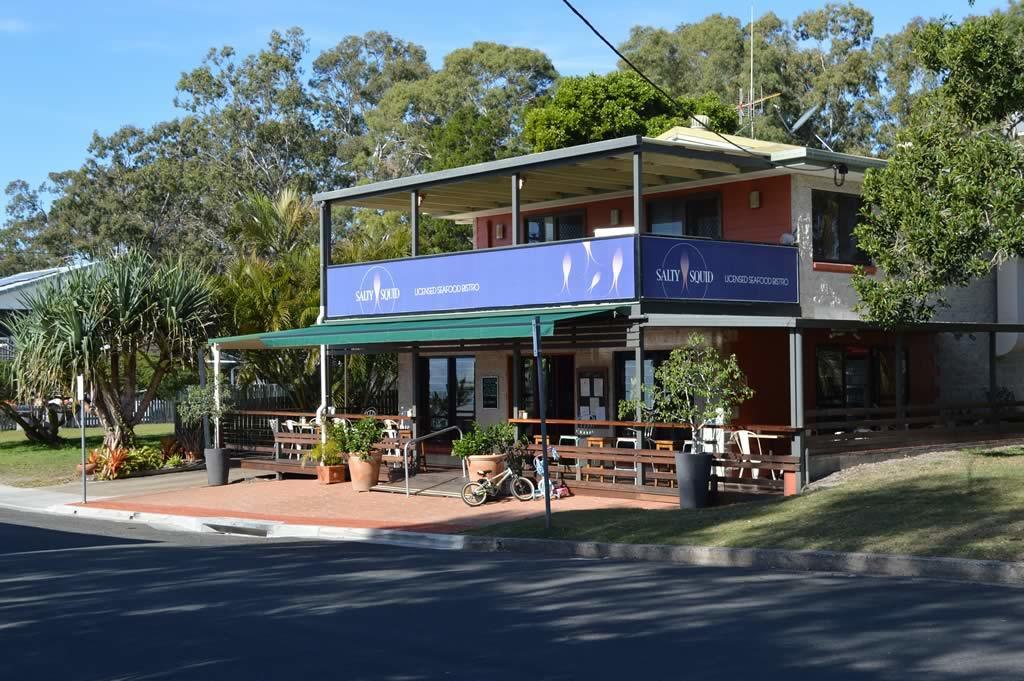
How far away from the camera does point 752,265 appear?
20938 mm

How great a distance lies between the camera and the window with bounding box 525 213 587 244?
25281 mm

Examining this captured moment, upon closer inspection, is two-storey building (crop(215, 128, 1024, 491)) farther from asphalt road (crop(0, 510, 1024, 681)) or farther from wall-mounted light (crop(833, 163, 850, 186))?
asphalt road (crop(0, 510, 1024, 681))

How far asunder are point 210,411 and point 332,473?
3643mm

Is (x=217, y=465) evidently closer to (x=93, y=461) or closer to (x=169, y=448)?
(x=93, y=461)

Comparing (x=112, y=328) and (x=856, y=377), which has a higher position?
(x=112, y=328)

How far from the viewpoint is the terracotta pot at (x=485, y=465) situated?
1986cm

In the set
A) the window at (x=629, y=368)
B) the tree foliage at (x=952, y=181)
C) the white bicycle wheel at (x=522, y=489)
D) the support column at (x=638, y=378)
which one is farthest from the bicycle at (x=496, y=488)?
the tree foliage at (x=952, y=181)

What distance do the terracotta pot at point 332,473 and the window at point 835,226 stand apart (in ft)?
32.0

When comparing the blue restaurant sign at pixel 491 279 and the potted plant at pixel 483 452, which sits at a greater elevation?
the blue restaurant sign at pixel 491 279

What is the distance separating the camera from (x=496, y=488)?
19.7 m

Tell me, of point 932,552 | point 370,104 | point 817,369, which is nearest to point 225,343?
point 817,369

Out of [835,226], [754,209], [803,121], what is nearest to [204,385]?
[754,209]

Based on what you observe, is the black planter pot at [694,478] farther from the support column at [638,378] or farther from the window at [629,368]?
the window at [629,368]

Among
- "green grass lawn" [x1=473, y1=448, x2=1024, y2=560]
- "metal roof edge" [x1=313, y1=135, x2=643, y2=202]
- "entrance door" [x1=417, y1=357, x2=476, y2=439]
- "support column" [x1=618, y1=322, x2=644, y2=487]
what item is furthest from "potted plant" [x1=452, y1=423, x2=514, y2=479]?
"entrance door" [x1=417, y1=357, x2=476, y2=439]
